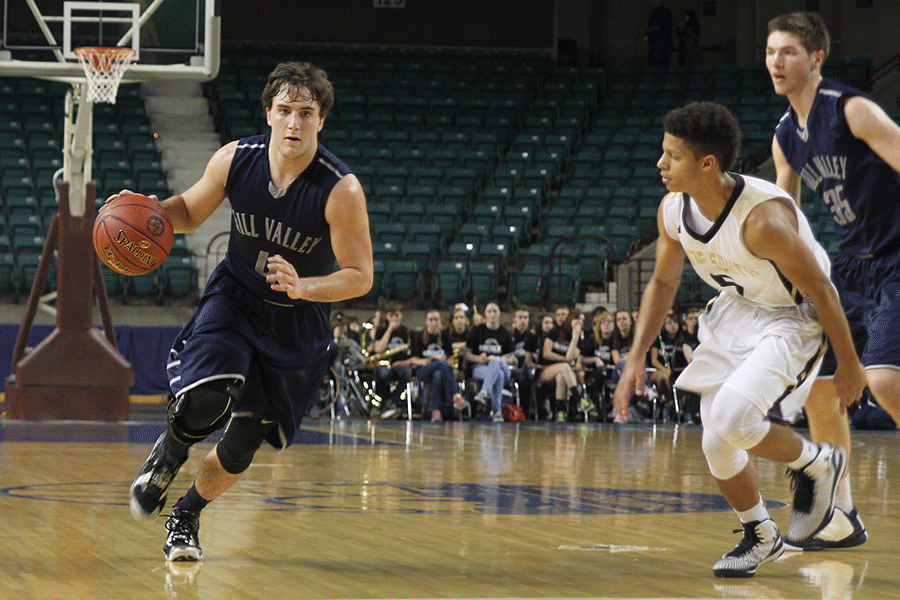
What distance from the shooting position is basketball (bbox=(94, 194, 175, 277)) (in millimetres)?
3701

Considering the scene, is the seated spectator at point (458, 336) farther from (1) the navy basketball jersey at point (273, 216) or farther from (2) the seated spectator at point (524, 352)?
(1) the navy basketball jersey at point (273, 216)

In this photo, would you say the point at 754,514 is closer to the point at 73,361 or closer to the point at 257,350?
the point at 257,350

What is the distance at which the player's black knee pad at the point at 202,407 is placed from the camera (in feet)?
11.3

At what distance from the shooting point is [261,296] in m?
3.73

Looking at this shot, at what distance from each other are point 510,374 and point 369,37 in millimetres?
12580

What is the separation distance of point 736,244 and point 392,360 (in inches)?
380

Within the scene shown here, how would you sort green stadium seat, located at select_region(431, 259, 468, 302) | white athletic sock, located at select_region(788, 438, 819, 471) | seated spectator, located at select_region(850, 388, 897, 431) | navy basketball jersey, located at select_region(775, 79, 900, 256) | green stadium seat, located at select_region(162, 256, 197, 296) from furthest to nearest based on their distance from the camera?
green stadium seat, located at select_region(431, 259, 468, 302)
green stadium seat, located at select_region(162, 256, 197, 296)
seated spectator, located at select_region(850, 388, 897, 431)
navy basketball jersey, located at select_region(775, 79, 900, 256)
white athletic sock, located at select_region(788, 438, 819, 471)

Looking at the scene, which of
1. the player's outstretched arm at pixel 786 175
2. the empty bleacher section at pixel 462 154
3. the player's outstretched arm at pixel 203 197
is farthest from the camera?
the empty bleacher section at pixel 462 154

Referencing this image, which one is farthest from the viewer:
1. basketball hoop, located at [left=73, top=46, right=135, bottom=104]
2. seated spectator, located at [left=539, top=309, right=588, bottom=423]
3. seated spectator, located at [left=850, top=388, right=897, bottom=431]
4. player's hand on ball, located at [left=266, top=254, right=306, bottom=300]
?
seated spectator, located at [left=539, top=309, right=588, bottom=423]

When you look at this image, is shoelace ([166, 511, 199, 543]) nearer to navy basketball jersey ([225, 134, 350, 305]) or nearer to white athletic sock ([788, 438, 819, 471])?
navy basketball jersey ([225, 134, 350, 305])

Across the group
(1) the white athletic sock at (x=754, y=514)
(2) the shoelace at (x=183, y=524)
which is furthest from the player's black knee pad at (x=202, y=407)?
(1) the white athletic sock at (x=754, y=514)

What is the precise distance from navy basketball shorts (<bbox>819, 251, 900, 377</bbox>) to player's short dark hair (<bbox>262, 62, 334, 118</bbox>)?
1975 millimetres

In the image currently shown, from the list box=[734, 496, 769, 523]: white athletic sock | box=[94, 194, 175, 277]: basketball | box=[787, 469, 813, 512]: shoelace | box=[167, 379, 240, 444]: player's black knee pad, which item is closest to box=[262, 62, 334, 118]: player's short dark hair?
box=[94, 194, 175, 277]: basketball

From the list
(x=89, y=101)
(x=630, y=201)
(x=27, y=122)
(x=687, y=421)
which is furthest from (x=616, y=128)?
(x=89, y=101)
